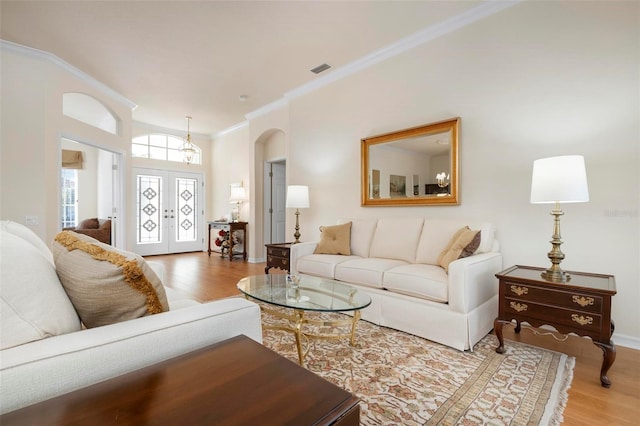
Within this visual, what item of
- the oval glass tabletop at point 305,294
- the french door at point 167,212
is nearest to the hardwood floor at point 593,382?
the oval glass tabletop at point 305,294

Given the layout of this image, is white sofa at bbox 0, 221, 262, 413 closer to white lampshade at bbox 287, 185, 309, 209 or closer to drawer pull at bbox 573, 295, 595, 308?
drawer pull at bbox 573, 295, 595, 308

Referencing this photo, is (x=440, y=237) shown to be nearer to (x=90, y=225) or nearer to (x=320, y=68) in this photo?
(x=320, y=68)

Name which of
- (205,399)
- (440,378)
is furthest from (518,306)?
(205,399)

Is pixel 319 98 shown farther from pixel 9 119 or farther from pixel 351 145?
pixel 9 119

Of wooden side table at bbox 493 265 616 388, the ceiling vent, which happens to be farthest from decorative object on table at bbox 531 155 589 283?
the ceiling vent

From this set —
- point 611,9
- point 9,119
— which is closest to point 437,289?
point 611,9

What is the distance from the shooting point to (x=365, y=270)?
274cm

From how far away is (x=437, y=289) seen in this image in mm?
2256

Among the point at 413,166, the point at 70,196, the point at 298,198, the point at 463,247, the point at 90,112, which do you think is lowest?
the point at 463,247

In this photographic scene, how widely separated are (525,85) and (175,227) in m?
7.14

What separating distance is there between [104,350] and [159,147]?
23.7 feet

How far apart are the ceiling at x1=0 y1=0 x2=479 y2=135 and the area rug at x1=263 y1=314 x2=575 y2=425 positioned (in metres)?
3.00

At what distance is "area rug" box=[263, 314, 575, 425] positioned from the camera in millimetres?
1487

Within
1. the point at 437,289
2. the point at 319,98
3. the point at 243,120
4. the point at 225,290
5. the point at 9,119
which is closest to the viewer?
the point at 437,289
